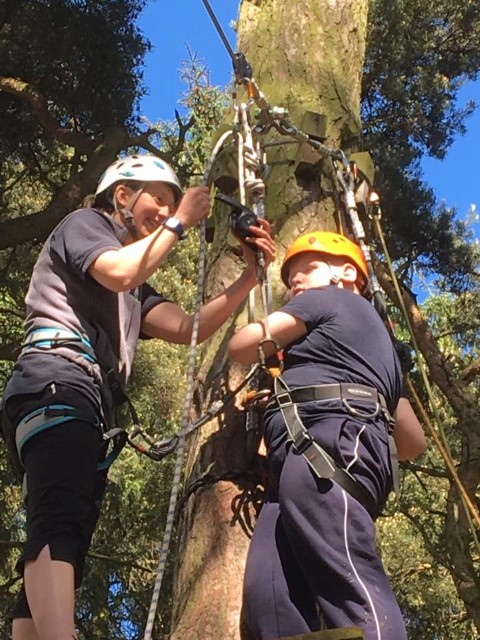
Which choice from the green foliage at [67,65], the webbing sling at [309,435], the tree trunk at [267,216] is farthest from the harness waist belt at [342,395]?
the green foliage at [67,65]

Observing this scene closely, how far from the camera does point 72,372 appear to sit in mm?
2227

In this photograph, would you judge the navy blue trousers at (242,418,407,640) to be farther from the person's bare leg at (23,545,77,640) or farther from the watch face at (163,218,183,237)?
the watch face at (163,218,183,237)

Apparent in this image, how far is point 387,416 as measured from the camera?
232 centimetres

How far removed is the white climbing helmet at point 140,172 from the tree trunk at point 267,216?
36cm

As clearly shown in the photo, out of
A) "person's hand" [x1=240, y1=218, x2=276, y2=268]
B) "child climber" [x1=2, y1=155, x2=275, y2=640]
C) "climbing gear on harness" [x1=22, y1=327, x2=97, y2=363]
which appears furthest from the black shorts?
"person's hand" [x1=240, y1=218, x2=276, y2=268]

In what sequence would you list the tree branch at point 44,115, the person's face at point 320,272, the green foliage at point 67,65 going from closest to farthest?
the person's face at point 320,272 < the tree branch at point 44,115 < the green foliage at point 67,65

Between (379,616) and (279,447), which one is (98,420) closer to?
(279,447)

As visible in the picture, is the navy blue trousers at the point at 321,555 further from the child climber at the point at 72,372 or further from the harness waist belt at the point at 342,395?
the child climber at the point at 72,372

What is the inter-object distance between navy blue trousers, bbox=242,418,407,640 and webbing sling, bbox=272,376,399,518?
0.02 meters

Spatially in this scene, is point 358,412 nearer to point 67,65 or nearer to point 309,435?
point 309,435

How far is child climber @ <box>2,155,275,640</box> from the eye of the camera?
2002 mm

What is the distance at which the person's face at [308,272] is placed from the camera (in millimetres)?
2635

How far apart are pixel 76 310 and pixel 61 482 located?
48cm

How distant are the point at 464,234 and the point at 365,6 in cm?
418
